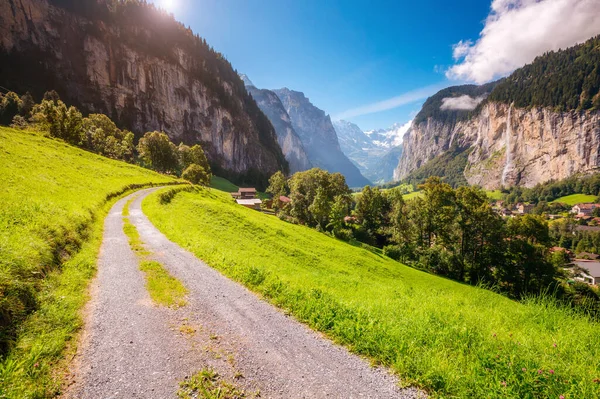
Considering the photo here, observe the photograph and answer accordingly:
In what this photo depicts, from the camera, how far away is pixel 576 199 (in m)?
171

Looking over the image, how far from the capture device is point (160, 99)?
16612 cm

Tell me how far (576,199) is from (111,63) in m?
321

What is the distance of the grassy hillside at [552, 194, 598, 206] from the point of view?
166 meters

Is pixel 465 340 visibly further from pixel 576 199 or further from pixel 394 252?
pixel 576 199

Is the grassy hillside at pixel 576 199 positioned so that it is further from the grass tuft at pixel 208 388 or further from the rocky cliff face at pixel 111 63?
the grass tuft at pixel 208 388

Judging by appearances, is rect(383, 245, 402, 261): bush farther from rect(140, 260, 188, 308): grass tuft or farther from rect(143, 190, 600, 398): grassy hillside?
rect(140, 260, 188, 308): grass tuft

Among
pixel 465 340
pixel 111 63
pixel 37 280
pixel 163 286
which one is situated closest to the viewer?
pixel 465 340

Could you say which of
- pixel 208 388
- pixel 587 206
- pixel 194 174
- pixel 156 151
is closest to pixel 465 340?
pixel 208 388

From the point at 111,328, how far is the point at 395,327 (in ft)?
27.1

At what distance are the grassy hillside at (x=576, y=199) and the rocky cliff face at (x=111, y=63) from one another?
217 m

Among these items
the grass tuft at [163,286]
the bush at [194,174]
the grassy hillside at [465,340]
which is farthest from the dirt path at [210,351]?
the bush at [194,174]

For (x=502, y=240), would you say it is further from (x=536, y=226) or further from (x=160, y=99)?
(x=160, y=99)

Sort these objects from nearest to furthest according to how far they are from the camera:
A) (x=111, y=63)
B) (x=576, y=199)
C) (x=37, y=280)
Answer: (x=37, y=280) < (x=111, y=63) < (x=576, y=199)

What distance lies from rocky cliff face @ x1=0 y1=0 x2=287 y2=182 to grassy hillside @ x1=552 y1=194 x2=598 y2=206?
8560 inches
